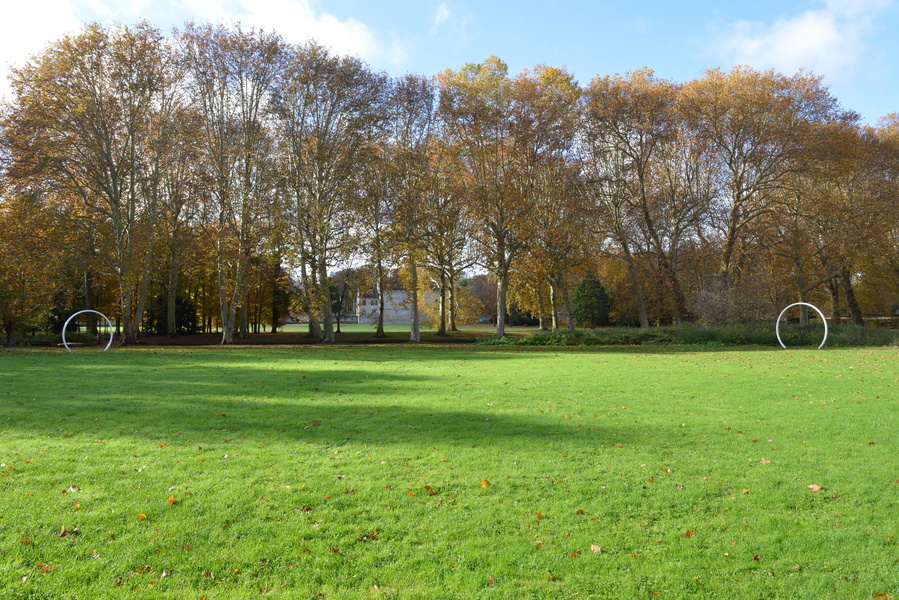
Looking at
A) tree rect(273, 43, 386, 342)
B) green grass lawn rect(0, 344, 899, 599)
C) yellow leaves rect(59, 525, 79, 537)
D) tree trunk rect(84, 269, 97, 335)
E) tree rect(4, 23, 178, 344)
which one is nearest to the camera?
green grass lawn rect(0, 344, 899, 599)

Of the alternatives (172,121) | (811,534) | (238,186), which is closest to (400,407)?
(811,534)

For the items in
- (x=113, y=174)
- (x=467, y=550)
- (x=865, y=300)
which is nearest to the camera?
(x=467, y=550)

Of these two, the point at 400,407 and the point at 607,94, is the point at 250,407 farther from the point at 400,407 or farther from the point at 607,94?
the point at 607,94

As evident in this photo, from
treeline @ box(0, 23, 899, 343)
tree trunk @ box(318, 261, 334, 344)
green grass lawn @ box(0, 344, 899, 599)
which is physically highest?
treeline @ box(0, 23, 899, 343)

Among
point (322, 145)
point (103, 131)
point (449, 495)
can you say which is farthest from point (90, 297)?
point (449, 495)

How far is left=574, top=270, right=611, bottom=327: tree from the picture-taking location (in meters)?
56.1

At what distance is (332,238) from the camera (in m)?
34.0

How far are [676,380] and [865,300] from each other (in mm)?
52613

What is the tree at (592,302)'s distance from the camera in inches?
2208

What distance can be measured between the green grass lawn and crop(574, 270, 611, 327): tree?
1710 inches

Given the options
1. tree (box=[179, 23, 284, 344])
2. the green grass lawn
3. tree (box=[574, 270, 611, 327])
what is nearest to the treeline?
tree (box=[179, 23, 284, 344])

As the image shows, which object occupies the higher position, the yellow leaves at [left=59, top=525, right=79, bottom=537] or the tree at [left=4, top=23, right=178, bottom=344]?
the tree at [left=4, top=23, right=178, bottom=344]

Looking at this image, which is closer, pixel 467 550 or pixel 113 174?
pixel 467 550

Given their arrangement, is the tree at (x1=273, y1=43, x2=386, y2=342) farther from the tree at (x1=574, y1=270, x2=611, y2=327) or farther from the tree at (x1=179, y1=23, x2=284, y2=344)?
the tree at (x1=574, y1=270, x2=611, y2=327)
